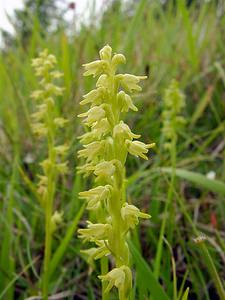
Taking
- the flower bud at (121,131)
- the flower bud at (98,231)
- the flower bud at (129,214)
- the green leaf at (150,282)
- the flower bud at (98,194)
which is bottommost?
the green leaf at (150,282)

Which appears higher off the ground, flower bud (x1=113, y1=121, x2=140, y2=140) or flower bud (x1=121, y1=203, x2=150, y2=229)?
flower bud (x1=113, y1=121, x2=140, y2=140)

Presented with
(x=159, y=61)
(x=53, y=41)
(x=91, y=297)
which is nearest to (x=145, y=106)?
(x=159, y=61)

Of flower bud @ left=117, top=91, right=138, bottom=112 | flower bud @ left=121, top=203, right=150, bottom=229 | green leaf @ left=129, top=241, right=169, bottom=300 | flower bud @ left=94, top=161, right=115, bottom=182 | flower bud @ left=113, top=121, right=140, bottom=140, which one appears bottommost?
green leaf @ left=129, top=241, right=169, bottom=300

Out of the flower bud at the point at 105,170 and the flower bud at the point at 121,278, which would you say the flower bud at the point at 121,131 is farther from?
the flower bud at the point at 121,278

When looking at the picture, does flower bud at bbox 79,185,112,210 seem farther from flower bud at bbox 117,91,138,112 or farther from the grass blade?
the grass blade

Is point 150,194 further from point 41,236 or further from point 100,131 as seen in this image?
point 100,131

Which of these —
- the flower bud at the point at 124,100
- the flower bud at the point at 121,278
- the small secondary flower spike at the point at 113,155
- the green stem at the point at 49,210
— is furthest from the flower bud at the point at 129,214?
the green stem at the point at 49,210

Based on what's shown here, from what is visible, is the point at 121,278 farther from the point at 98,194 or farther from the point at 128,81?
the point at 128,81

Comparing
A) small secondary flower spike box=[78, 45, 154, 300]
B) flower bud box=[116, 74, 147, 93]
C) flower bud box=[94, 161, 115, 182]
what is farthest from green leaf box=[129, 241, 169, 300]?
flower bud box=[116, 74, 147, 93]
